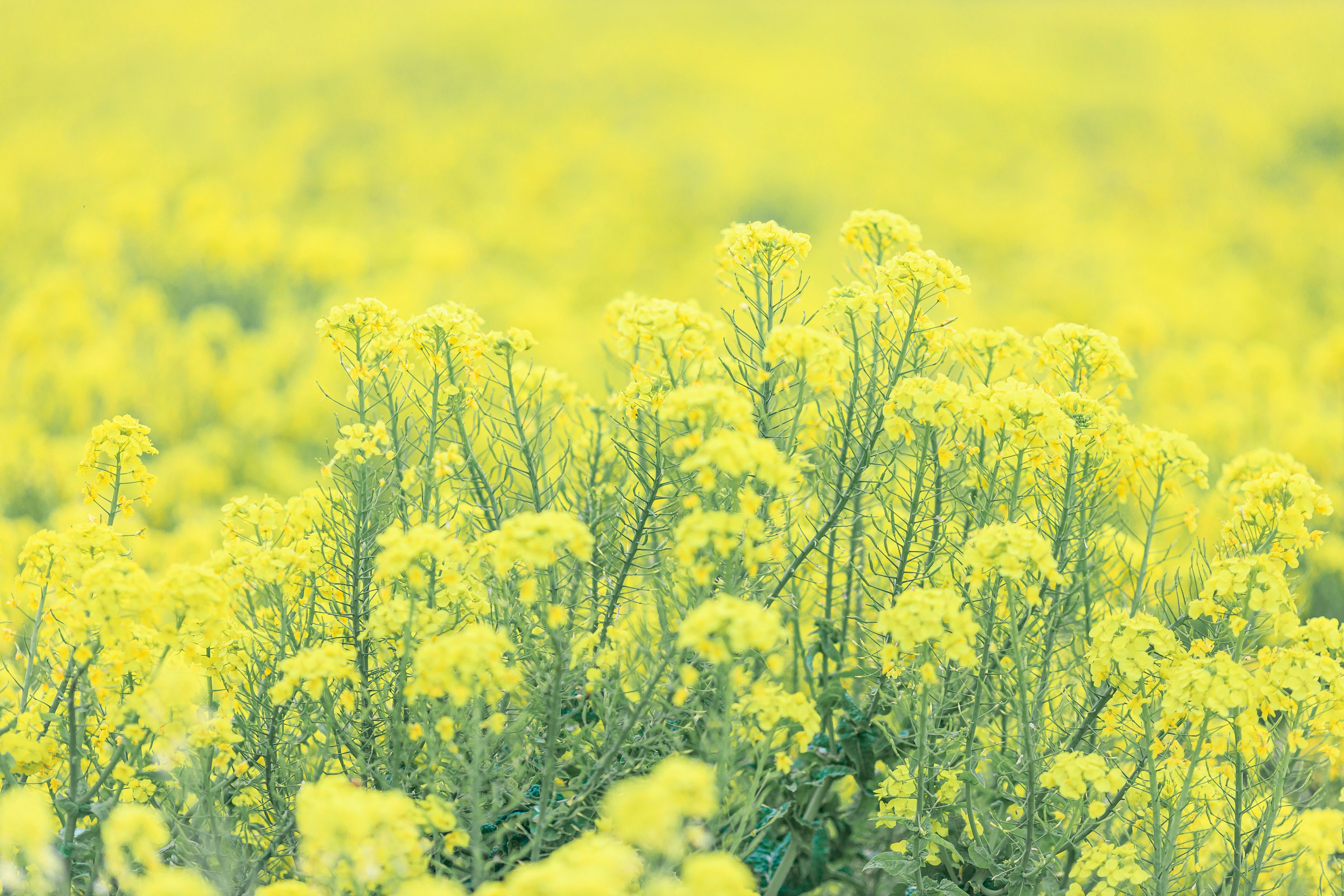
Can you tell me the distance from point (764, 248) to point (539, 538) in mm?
1316

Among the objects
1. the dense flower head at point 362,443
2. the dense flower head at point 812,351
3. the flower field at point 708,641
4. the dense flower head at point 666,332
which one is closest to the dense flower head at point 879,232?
the flower field at point 708,641

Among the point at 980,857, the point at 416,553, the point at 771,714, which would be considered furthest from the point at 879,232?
the point at 980,857

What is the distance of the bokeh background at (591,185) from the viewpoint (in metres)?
8.37

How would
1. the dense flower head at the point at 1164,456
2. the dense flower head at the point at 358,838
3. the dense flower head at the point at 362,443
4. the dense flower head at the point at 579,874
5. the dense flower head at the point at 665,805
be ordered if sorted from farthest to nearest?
1. the dense flower head at the point at 1164,456
2. the dense flower head at the point at 362,443
3. the dense flower head at the point at 358,838
4. the dense flower head at the point at 665,805
5. the dense flower head at the point at 579,874

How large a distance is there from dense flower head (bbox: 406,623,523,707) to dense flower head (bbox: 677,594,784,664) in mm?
428

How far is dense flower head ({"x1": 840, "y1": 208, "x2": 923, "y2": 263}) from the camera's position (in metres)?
3.34

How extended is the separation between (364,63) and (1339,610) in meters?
16.3

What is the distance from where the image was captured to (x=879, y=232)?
3383 millimetres

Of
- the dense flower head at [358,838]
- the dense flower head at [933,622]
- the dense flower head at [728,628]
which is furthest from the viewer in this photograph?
the dense flower head at [933,622]

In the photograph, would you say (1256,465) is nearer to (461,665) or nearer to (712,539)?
(712,539)

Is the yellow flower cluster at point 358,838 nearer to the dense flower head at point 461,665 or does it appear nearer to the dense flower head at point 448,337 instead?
the dense flower head at point 461,665

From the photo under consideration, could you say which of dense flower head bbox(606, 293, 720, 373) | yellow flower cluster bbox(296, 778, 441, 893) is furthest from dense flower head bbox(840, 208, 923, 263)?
yellow flower cluster bbox(296, 778, 441, 893)

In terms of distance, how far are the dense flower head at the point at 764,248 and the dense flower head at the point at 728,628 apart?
51.5 inches

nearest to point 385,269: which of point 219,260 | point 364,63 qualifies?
point 219,260
